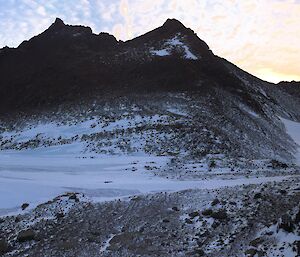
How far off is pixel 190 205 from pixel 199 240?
3.03 m

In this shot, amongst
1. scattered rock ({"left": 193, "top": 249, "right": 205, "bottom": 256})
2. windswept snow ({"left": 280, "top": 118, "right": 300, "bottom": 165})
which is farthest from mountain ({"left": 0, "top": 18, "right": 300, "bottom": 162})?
scattered rock ({"left": 193, "top": 249, "right": 205, "bottom": 256})

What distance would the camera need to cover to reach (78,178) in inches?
942

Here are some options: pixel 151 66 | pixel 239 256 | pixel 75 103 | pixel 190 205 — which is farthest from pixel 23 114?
pixel 239 256

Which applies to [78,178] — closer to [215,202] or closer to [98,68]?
[215,202]

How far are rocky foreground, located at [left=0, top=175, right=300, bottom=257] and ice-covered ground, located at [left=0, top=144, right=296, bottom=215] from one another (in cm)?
169

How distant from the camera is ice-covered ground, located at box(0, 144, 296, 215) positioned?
18.9 m

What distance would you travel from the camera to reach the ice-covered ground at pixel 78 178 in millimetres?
18859

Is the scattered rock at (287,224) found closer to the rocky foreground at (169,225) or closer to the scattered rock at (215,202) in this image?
the rocky foreground at (169,225)

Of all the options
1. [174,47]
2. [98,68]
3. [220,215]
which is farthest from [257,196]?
[174,47]

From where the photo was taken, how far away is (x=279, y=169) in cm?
2489

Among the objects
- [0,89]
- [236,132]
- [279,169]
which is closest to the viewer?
[279,169]

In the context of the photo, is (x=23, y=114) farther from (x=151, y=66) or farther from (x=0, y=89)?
(x=151, y=66)

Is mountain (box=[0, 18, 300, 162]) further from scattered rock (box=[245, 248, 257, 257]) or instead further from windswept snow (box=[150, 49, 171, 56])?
scattered rock (box=[245, 248, 257, 257])

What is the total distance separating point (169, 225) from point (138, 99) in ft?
108
